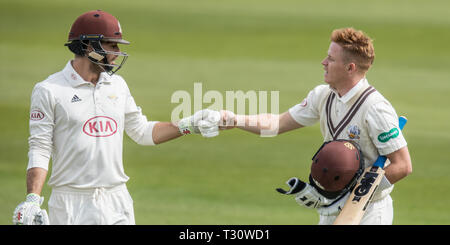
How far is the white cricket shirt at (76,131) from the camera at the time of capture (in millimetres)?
4992

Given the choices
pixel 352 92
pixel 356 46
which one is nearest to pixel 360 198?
pixel 352 92

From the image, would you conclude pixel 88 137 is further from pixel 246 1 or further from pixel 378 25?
pixel 246 1

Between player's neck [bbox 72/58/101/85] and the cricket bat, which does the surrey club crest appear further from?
player's neck [bbox 72/58/101/85]

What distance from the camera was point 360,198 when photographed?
505 cm

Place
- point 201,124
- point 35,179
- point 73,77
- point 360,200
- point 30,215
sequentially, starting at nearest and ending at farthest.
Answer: point 30,215 → point 35,179 → point 360,200 → point 73,77 → point 201,124

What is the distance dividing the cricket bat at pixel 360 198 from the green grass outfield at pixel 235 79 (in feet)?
11.2

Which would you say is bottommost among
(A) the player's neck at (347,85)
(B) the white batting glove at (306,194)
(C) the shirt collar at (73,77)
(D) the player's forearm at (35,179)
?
(B) the white batting glove at (306,194)

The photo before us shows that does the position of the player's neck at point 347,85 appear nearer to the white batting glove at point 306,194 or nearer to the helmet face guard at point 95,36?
the white batting glove at point 306,194

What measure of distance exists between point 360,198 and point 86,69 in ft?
6.46

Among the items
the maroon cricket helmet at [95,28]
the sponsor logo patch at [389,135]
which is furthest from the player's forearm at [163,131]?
the sponsor logo patch at [389,135]

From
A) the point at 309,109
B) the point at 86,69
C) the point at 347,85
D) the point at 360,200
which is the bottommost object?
the point at 360,200

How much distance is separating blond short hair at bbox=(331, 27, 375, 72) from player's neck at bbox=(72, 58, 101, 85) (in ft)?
5.32

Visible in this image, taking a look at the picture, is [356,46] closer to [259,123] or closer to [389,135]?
[389,135]

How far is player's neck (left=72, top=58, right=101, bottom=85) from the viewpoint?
205 inches
